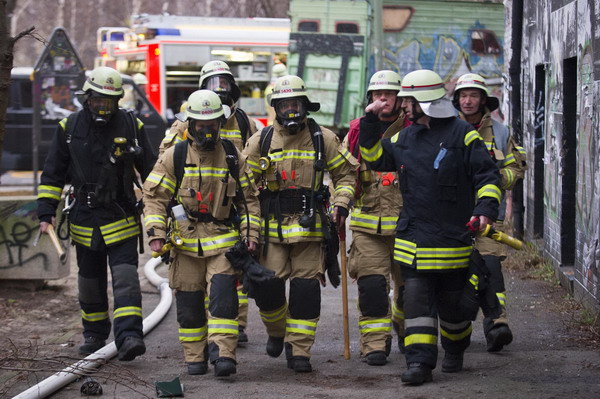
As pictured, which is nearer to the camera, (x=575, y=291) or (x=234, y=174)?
(x=234, y=174)

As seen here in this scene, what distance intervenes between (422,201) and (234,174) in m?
1.29

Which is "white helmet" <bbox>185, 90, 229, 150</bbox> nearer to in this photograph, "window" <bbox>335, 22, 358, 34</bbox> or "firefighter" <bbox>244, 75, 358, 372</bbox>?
"firefighter" <bbox>244, 75, 358, 372</bbox>

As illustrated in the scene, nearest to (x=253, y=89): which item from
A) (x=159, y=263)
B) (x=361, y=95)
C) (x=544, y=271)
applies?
(x=361, y=95)

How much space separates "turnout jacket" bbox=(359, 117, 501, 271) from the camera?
21.9 feet

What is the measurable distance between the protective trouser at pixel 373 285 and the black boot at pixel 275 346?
1.85ft

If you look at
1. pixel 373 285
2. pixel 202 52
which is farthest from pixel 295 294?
pixel 202 52

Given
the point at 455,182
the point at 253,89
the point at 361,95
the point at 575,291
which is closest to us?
the point at 455,182

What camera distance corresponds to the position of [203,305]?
24.2ft

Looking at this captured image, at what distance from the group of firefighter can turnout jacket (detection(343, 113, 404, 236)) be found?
0.01 m

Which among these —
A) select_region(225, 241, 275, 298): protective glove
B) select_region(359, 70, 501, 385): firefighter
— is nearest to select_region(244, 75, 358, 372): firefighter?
select_region(225, 241, 275, 298): protective glove

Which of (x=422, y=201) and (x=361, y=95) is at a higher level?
(x=361, y=95)

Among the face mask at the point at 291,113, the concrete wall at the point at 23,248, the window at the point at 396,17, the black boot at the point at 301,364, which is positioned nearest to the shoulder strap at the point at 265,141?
the face mask at the point at 291,113

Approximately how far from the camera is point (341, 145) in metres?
7.70

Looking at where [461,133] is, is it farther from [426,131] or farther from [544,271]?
[544,271]
